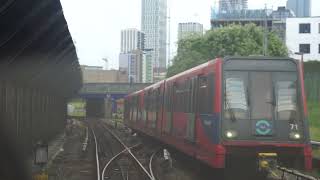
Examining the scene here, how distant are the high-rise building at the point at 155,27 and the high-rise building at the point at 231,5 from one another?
49.3 ft

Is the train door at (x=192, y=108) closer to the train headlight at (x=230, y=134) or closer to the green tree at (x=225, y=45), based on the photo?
the train headlight at (x=230, y=134)

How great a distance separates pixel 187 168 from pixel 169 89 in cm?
268

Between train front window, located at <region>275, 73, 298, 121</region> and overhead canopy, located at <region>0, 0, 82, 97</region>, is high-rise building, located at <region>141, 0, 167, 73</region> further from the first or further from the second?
train front window, located at <region>275, 73, 298, 121</region>

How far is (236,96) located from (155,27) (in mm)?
92617

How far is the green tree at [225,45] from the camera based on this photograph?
216 ft

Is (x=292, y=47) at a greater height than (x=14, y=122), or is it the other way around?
→ (x=292, y=47)

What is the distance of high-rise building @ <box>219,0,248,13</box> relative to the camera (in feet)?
399

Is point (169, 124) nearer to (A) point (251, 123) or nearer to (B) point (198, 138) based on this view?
(B) point (198, 138)

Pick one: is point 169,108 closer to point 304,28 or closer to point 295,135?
point 295,135

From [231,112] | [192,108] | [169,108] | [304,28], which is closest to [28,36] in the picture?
[231,112]

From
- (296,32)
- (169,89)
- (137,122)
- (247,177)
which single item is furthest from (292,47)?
(247,177)

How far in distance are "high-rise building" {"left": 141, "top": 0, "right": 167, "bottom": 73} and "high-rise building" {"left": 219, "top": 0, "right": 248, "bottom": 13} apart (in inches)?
592

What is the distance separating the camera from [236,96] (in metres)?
13.8

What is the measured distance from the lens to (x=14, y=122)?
1794cm
